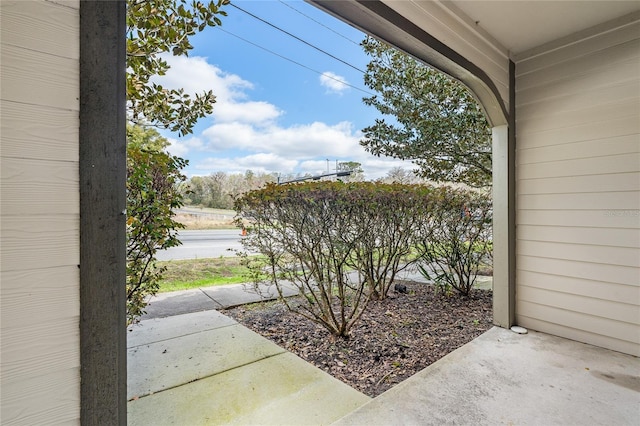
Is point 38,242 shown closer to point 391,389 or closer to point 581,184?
point 391,389

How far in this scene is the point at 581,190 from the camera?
2588mm

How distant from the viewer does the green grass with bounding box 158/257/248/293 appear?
4.64m

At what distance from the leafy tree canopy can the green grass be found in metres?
2.79

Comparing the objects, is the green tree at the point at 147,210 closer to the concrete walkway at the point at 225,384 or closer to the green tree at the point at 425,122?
the concrete walkway at the point at 225,384

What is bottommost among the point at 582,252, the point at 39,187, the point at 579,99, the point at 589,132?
the point at 582,252

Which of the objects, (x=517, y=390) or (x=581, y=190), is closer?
(x=517, y=390)

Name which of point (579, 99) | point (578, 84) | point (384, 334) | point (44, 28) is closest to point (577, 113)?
point (579, 99)

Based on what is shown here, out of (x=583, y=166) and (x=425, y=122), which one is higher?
(x=425, y=122)

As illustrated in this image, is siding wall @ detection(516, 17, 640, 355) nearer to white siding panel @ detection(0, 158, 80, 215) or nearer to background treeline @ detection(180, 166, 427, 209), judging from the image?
background treeline @ detection(180, 166, 427, 209)

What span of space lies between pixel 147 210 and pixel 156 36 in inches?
44.0

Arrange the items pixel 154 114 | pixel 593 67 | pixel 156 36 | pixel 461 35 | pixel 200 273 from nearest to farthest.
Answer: pixel 156 36 < pixel 154 114 < pixel 461 35 < pixel 593 67 < pixel 200 273

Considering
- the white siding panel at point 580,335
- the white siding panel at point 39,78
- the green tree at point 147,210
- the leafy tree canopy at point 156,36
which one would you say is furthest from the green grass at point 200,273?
the white siding panel at point 39,78

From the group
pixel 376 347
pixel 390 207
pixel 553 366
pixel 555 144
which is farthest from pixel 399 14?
pixel 553 366

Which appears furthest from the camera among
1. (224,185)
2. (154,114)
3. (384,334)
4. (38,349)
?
(224,185)
